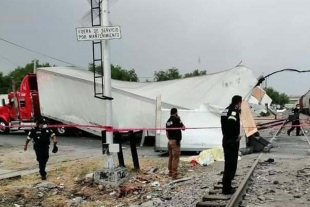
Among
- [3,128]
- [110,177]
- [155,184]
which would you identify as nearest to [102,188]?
[110,177]

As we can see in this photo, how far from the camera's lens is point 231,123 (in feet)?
25.7

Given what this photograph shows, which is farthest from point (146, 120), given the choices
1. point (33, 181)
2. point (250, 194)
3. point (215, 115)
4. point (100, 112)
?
point (250, 194)

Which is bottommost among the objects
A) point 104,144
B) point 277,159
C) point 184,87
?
point 277,159

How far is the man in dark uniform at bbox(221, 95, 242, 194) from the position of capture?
783 cm

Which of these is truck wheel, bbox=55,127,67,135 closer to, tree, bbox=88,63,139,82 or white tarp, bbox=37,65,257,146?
white tarp, bbox=37,65,257,146

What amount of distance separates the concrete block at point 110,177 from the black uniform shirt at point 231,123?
9.13 feet

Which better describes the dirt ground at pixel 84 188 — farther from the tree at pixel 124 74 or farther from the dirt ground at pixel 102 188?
the tree at pixel 124 74

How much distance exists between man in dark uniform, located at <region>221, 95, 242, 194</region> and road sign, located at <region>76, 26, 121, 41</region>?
292 cm

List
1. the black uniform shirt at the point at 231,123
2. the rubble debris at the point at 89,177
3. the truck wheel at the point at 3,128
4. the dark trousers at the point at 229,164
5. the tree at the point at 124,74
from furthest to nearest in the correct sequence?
the tree at the point at 124,74, the truck wheel at the point at 3,128, the rubble debris at the point at 89,177, the dark trousers at the point at 229,164, the black uniform shirt at the point at 231,123

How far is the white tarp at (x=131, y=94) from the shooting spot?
18.6 meters

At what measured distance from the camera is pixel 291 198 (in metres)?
7.90

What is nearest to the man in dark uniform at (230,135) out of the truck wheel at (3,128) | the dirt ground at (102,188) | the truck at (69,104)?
the dirt ground at (102,188)

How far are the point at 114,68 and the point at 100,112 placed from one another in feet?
226

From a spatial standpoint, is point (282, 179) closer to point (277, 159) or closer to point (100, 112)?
point (277, 159)
